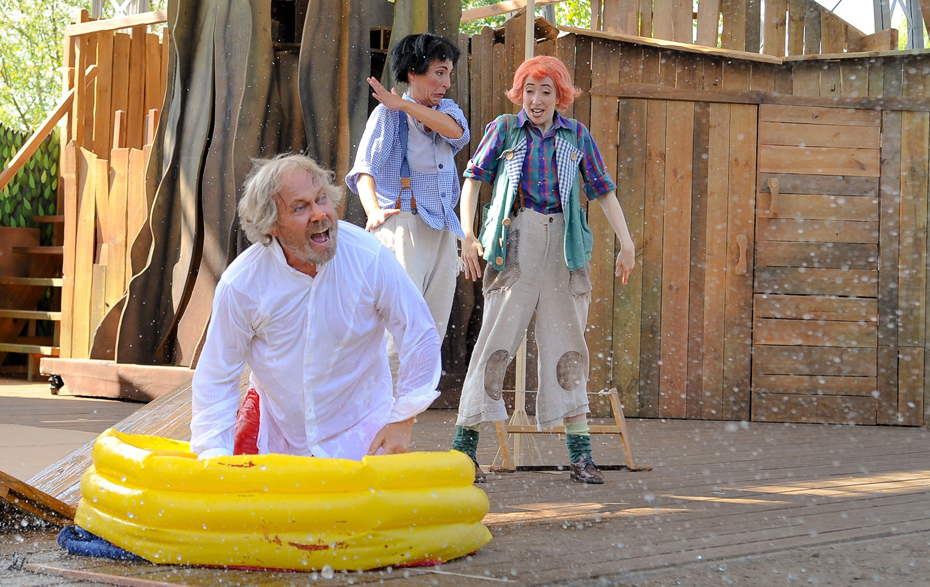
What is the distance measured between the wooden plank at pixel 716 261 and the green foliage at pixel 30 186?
6.54 meters

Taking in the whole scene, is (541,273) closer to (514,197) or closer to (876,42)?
(514,197)

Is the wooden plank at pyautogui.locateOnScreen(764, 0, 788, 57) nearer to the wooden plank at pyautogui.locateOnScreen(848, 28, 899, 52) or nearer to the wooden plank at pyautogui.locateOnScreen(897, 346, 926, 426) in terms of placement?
the wooden plank at pyautogui.locateOnScreen(848, 28, 899, 52)

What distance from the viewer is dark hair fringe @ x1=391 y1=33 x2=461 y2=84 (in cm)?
411

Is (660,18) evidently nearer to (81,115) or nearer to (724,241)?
(724,241)

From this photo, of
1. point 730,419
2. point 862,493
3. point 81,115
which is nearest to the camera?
point 862,493

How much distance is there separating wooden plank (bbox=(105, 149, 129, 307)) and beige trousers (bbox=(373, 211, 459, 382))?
15.6 feet

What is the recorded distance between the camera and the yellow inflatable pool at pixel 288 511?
2490 millimetres

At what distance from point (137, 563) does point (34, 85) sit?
28703mm

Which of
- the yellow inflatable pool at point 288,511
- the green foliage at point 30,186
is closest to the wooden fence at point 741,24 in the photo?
the yellow inflatable pool at point 288,511

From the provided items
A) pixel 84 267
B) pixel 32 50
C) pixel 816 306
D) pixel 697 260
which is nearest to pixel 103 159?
pixel 84 267

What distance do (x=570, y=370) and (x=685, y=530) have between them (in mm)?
1247

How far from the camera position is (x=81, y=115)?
9.38 metres

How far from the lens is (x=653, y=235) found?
7.26 m

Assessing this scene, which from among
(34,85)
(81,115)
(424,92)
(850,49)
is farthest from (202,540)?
(34,85)
